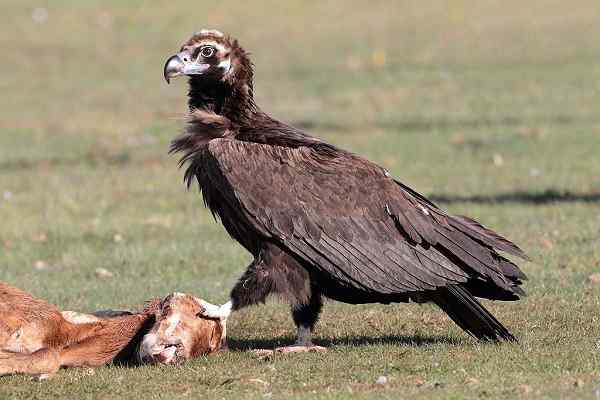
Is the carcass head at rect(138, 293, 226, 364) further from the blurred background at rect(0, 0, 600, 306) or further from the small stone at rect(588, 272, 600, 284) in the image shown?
the small stone at rect(588, 272, 600, 284)

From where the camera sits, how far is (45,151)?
2089cm

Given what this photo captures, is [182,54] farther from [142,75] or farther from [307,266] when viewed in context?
[142,75]

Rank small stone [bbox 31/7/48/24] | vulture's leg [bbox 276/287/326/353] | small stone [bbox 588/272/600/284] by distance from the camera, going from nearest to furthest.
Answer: vulture's leg [bbox 276/287/326/353]
small stone [bbox 588/272/600/284]
small stone [bbox 31/7/48/24]

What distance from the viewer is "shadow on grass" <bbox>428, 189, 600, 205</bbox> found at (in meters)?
15.1

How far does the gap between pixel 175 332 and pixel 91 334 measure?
1.77 feet

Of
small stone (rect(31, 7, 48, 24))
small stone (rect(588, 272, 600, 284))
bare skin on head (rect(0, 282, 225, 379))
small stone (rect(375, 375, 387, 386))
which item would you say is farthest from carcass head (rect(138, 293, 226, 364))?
small stone (rect(31, 7, 48, 24))

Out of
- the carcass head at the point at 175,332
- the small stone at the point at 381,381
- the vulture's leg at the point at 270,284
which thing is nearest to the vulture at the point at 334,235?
the vulture's leg at the point at 270,284

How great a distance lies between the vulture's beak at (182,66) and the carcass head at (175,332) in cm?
159

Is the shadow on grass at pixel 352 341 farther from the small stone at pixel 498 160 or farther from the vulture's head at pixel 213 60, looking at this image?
the small stone at pixel 498 160

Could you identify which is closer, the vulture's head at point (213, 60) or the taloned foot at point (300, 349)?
the taloned foot at point (300, 349)

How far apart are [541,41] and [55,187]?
65.9 feet

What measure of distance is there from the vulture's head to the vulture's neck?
4cm

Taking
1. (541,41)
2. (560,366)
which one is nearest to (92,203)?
(560,366)

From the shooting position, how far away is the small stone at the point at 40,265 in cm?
1237
